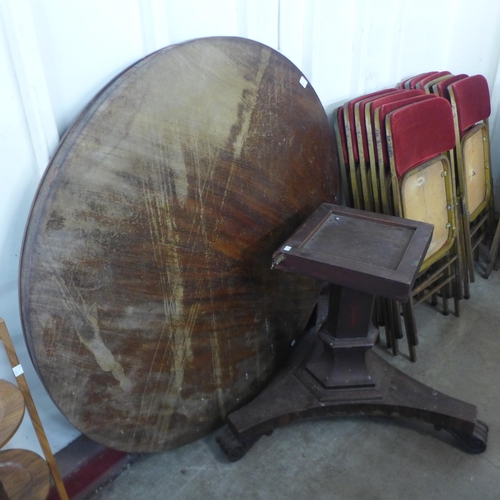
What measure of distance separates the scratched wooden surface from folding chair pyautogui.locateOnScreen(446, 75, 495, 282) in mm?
898

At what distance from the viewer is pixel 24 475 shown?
1404mm

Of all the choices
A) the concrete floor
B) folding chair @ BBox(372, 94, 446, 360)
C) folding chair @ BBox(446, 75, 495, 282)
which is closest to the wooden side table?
the concrete floor

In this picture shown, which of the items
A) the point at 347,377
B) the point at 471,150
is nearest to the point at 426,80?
the point at 471,150

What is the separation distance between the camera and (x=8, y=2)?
3.58 ft

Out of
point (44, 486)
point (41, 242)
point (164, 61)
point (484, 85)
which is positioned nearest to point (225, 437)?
point (44, 486)

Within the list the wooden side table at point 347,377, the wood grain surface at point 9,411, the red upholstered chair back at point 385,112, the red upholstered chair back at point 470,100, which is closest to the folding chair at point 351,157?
the red upholstered chair back at point 385,112

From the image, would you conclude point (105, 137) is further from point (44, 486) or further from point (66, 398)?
point (44, 486)

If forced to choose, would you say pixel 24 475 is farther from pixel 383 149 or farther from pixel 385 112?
pixel 385 112

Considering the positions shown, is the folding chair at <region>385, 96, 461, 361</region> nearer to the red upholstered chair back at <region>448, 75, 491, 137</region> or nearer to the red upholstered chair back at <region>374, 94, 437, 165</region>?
the red upholstered chair back at <region>374, 94, 437, 165</region>

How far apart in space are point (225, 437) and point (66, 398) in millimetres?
661

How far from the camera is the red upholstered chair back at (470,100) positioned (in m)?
2.40

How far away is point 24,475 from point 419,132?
1871 mm

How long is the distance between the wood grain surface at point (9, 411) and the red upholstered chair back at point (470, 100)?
7.32 ft

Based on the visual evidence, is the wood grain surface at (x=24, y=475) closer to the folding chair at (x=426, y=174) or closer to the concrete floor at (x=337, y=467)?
the concrete floor at (x=337, y=467)
